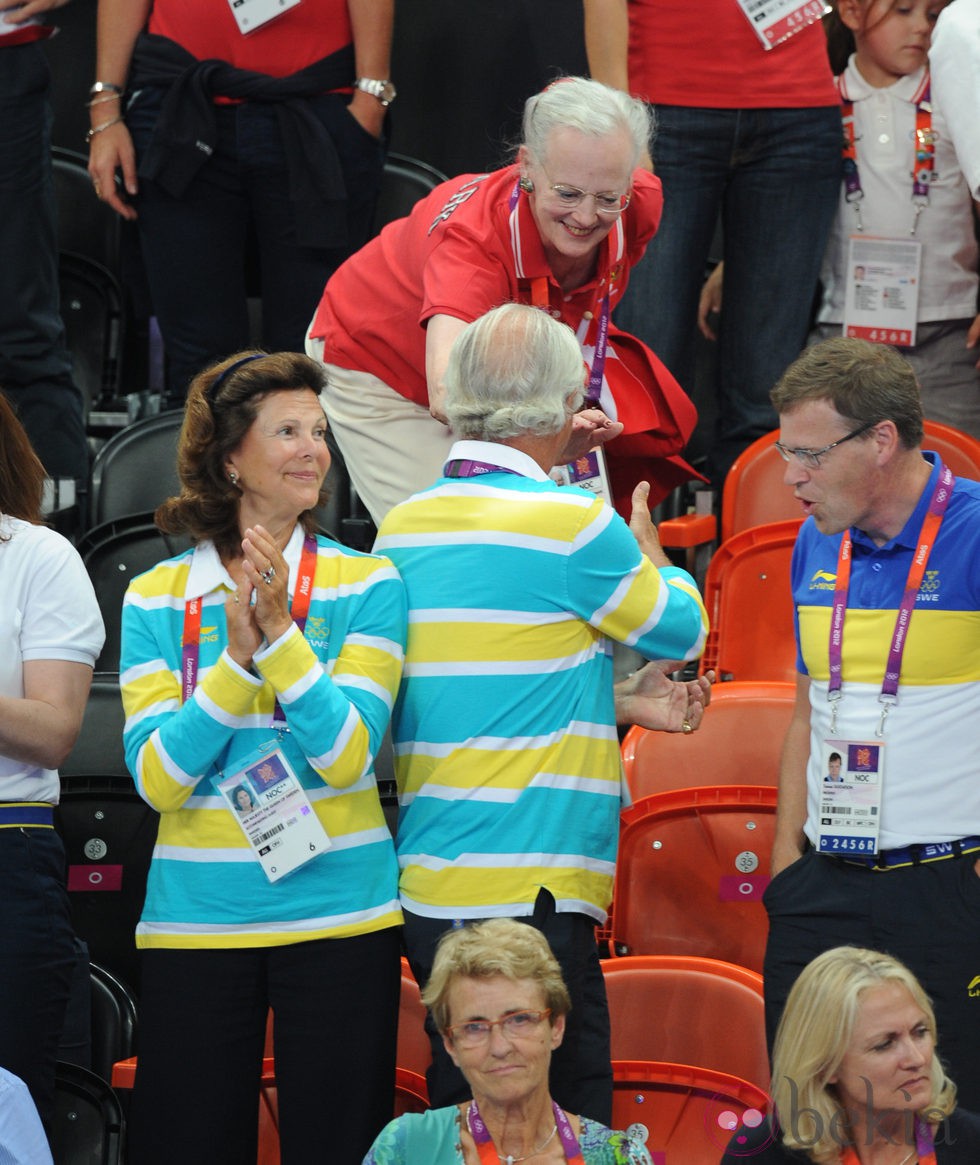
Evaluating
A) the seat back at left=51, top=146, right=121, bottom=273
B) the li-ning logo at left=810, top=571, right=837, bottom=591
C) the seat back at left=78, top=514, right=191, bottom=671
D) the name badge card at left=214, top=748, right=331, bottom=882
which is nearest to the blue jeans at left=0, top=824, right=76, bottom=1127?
the name badge card at left=214, top=748, right=331, bottom=882

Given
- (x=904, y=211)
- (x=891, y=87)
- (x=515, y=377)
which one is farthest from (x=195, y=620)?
(x=891, y=87)

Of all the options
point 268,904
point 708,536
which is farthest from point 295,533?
point 708,536

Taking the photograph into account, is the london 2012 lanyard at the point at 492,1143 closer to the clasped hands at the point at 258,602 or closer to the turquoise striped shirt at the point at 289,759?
the turquoise striped shirt at the point at 289,759

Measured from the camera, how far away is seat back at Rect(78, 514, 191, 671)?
12.8 feet

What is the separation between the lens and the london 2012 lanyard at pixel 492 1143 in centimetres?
225

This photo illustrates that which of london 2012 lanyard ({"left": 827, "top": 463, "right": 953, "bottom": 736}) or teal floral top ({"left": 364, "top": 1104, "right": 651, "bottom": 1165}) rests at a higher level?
london 2012 lanyard ({"left": 827, "top": 463, "right": 953, "bottom": 736})

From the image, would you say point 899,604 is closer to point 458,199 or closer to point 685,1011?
point 685,1011

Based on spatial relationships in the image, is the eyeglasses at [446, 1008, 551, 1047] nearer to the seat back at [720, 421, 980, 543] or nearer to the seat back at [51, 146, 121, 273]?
the seat back at [720, 421, 980, 543]

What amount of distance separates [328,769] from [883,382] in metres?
1.05

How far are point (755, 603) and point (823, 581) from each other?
3.65ft

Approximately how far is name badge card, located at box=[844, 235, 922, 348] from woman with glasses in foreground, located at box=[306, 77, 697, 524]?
137cm

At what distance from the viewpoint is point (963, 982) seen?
252cm

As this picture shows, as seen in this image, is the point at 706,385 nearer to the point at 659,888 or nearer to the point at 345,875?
the point at 659,888

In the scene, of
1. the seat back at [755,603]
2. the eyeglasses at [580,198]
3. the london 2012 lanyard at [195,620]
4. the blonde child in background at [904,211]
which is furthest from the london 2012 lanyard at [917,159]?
the london 2012 lanyard at [195,620]
